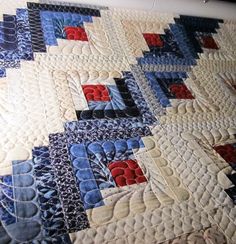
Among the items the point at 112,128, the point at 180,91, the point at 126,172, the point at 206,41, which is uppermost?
the point at 206,41

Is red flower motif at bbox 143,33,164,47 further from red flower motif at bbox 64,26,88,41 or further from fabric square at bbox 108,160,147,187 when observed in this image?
fabric square at bbox 108,160,147,187

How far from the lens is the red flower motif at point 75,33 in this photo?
1175 mm

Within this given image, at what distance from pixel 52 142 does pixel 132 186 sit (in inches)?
9.1

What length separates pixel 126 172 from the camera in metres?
0.83

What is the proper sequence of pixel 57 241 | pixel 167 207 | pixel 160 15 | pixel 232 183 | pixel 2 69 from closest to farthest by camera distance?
pixel 57 241 → pixel 167 207 → pixel 232 183 → pixel 2 69 → pixel 160 15

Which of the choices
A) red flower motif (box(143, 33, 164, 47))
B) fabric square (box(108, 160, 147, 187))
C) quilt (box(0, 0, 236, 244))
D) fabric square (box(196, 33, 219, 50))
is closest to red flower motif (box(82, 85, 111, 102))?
quilt (box(0, 0, 236, 244))

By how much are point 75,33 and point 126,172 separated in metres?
0.60

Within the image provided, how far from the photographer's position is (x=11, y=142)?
81 centimetres

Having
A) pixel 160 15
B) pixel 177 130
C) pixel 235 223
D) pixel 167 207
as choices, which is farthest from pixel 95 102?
pixel 160 15

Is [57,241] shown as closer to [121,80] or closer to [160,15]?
[121,80]

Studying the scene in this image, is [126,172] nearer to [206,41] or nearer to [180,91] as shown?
[180,91]

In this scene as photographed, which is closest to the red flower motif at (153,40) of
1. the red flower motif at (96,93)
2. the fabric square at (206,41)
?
the fabric square at (206,41)

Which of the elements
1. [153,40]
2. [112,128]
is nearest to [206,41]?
[153,40]

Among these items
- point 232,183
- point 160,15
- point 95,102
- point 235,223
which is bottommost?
point 235,223
